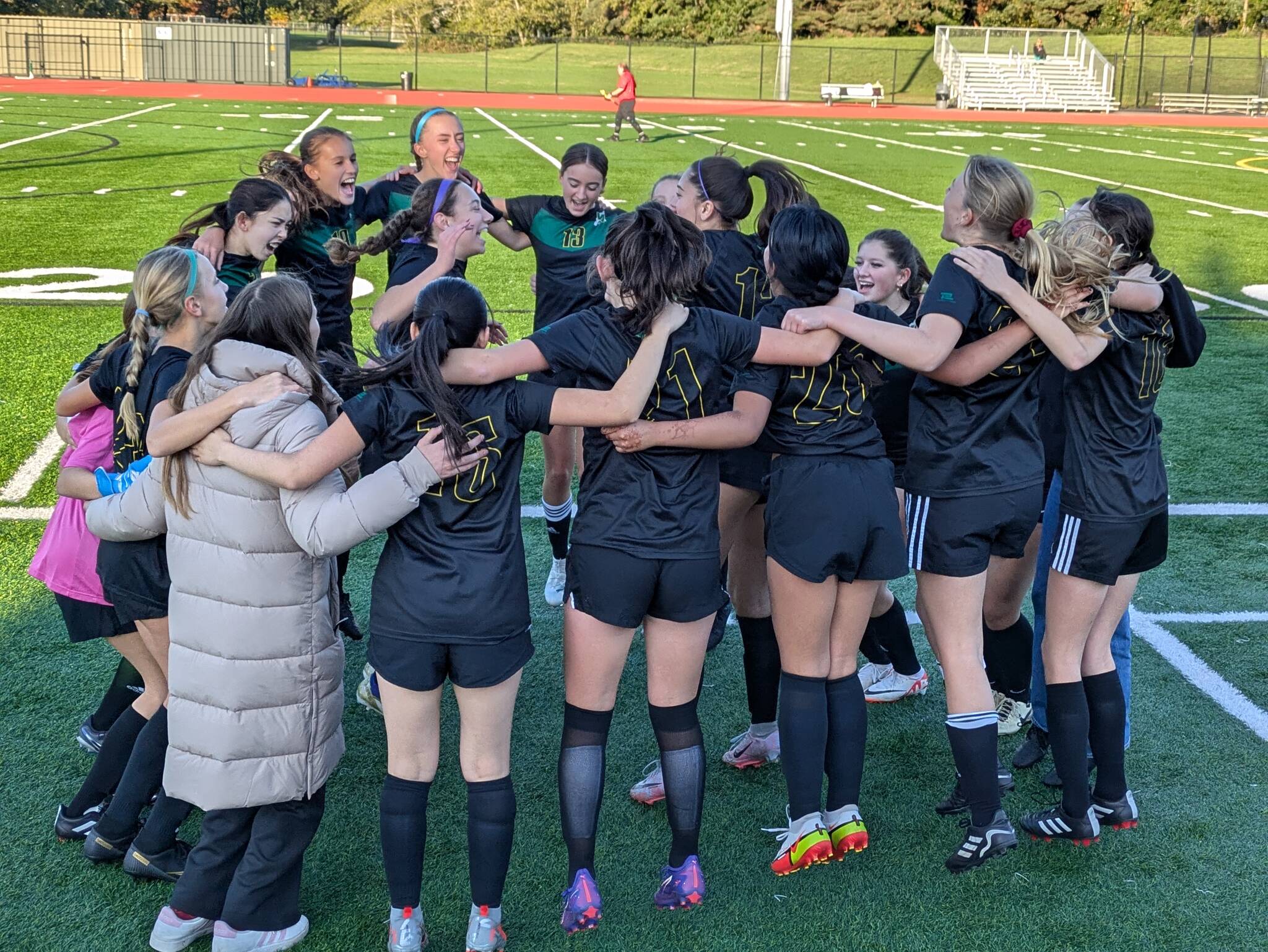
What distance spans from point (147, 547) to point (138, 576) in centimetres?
10

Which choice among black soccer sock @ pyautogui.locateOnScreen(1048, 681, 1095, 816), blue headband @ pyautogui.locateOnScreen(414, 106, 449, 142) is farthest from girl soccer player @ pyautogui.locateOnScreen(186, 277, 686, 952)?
blue headband @ pyautogui.locateOnScreen(414, 106, 449, 142)

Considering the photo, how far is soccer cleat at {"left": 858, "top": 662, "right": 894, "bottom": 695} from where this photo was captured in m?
5.08

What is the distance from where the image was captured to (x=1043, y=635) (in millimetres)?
4406

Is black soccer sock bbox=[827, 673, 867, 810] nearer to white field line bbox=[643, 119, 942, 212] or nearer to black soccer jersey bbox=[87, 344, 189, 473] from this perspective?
black soccer jersey bbox=[87, 344, 189, 473]

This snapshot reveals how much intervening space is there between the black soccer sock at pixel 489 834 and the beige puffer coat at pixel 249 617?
1.45ft

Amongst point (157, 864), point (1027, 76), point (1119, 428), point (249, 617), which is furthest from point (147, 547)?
point (1027, 76)

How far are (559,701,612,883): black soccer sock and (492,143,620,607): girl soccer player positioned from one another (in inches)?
89.6

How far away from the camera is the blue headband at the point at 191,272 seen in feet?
12.0

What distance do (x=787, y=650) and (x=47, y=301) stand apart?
934 centimetres

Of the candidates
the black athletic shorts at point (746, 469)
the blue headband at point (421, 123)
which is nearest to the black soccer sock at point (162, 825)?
the black athletic shorts at point (746, 469)

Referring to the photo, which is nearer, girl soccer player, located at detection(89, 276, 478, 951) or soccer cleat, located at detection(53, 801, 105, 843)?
girl soccer player, located at detection(89, 276, 478, 951)

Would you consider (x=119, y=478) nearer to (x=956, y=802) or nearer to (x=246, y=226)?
(x=246, y=226)

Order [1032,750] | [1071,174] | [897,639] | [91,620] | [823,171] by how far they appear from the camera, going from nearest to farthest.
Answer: [91,620] < [1032,750] < [897,639] < [823,171] < [1071,174]

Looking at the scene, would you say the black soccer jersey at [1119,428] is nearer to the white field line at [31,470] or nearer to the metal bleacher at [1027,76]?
the white field line at [31,470]
